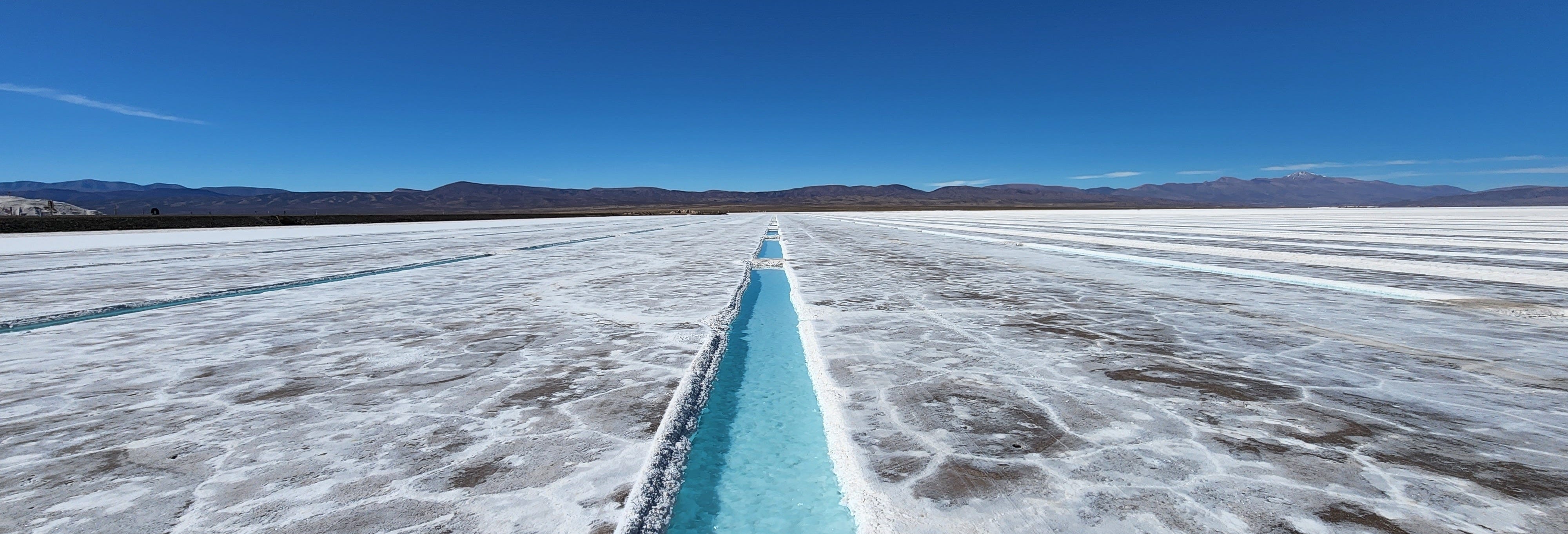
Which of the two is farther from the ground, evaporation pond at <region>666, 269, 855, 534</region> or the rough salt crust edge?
the rough salt crust edge

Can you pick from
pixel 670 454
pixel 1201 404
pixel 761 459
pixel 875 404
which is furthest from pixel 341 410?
pixel 1201 404

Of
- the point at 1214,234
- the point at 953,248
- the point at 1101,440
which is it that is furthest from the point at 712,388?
the point at 1214,234

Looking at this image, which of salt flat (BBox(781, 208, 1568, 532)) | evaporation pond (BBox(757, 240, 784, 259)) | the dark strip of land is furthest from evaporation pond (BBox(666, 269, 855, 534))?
the dark strip of land

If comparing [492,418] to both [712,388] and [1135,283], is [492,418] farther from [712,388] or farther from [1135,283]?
[1135,283]

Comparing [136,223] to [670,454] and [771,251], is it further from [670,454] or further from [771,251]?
[670,454]

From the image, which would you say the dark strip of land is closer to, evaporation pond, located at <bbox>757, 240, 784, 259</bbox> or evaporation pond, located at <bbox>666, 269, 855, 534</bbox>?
evaporation pond, located at <bbox>757, 240, 784, 259</bbox>

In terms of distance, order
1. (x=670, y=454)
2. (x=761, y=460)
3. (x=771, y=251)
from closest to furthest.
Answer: (x=670, y=454) < (x=761, y=460) < (x=771, y=251)

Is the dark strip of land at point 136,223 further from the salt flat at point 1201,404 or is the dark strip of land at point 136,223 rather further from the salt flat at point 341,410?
the salt flat at point 1201,404
